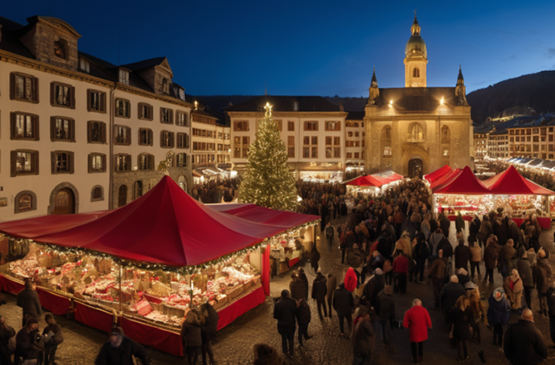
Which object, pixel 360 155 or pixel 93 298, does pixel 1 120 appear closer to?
pixel 93 298

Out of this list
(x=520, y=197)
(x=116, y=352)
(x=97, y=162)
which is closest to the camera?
(x=116, y=352)

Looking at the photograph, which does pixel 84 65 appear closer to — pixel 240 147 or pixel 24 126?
pixel 24 126

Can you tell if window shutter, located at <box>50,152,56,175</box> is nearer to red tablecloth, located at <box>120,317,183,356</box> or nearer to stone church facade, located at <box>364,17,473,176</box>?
red tablecloth, located at <box>120,317,183,356</box>

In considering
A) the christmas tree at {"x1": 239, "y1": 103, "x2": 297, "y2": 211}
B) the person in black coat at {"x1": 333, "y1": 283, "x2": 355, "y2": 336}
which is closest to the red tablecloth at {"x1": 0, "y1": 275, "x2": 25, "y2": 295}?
the person in black coat at {"x1": 333, "y1": 283, "x2": 355, "y2": 336}

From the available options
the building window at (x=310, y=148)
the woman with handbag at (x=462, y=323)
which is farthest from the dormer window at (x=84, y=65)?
the building window at (x=310, y=148)

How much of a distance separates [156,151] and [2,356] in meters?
24.1

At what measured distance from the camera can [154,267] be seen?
24.5 ft

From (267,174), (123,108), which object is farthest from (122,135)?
(267,174)

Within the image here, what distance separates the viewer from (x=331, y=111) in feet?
159

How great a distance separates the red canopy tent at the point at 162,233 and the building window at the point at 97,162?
538 inches

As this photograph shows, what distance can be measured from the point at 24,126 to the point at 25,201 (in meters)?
3.56

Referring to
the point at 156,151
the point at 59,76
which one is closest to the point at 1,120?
the point at 59,76

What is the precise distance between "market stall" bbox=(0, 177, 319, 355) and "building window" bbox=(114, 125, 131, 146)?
50.3 ft

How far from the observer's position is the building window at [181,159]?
104 ft
